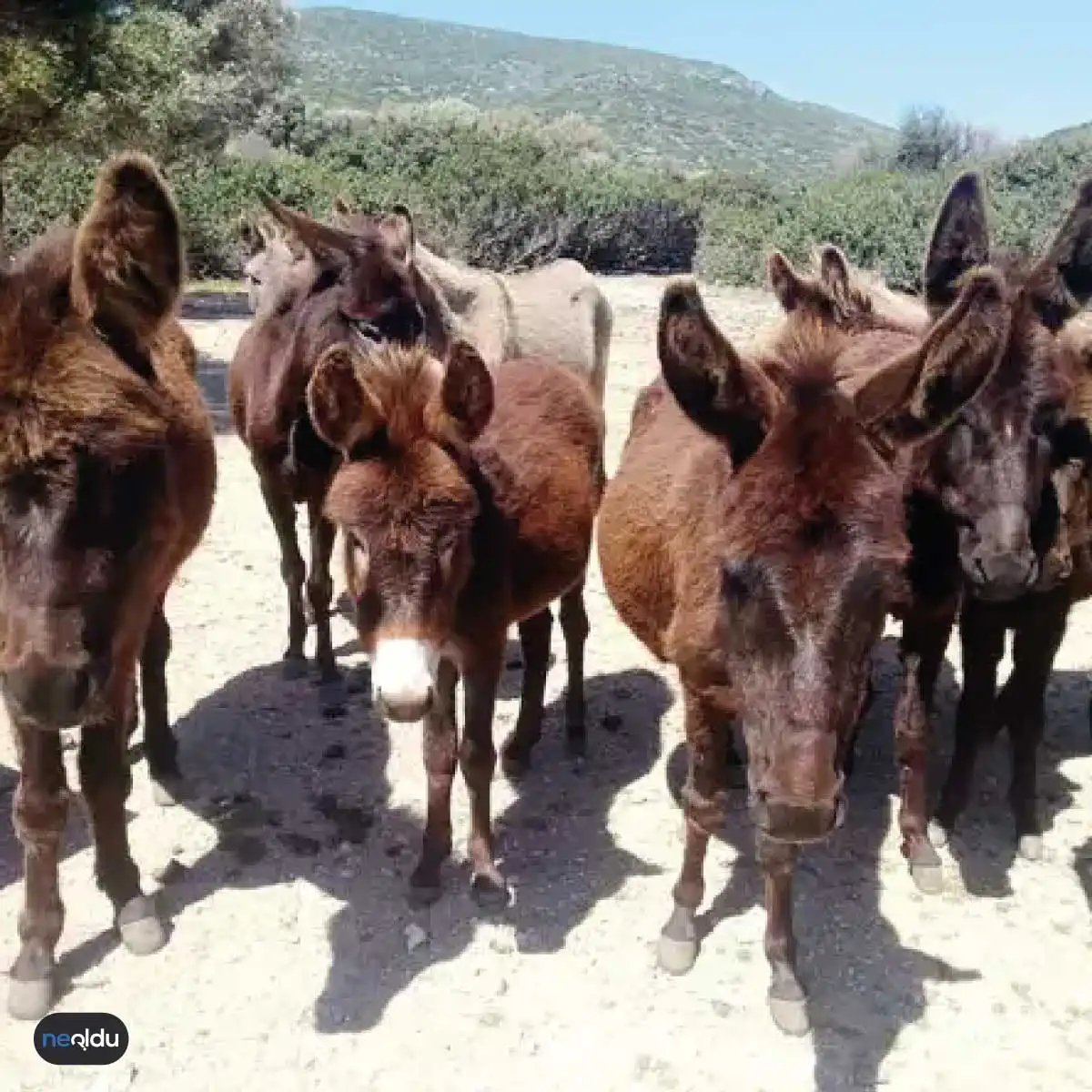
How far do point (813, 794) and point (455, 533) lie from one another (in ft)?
4.37

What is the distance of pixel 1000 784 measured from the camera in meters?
4.97

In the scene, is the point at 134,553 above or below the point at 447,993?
above

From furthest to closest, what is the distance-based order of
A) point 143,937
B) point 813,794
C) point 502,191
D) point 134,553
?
point 502,191 → point 143,937 → point 134,553 → point 813,794

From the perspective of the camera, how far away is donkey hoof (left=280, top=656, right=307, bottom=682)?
5.85 meters

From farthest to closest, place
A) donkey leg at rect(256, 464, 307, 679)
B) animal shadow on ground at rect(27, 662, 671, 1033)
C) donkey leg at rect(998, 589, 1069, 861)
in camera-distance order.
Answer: donkey leg at rect(256, 464, 307, 679) < donkey leg at rect(998, 589, 1069, 861) < animal shadow on ground at rect(27, 662, 671, 1033)

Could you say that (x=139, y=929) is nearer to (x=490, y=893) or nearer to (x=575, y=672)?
(x=490, y=893)

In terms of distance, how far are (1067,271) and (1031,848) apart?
2.32 meters

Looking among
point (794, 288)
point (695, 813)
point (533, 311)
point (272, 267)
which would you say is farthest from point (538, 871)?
point (533, 311)

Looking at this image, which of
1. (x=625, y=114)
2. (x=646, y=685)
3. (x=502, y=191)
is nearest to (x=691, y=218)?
(x=502, y=191)

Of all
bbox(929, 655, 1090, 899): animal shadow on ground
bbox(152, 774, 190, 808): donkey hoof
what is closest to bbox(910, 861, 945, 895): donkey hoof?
bbox(929, 655, 1090, 899): animal shadow on ground

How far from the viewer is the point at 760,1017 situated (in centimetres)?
352

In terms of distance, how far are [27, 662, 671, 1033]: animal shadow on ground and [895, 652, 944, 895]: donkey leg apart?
1061 mm

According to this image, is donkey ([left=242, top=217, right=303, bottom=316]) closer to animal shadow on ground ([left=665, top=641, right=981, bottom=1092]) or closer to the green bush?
animal shadow on ground ([left=665, top=641, right=981, bottom=1092])

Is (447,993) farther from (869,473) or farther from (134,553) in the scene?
(869,473)
